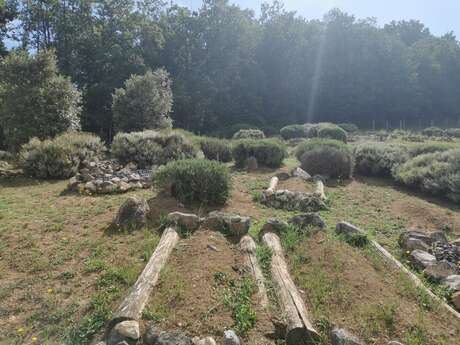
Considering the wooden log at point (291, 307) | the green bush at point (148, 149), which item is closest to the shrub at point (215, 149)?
the green bush at point (148, 149)

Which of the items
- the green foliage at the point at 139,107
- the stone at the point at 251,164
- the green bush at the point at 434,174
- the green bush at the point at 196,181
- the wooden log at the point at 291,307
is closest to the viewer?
the wooden log at the point at 291,307

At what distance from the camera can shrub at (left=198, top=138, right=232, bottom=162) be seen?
10.6 meters

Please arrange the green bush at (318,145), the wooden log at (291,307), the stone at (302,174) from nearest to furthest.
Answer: the wooden log at (291,307)
the stone at (302,174)
the green bush at (318,145)

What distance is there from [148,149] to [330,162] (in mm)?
5002

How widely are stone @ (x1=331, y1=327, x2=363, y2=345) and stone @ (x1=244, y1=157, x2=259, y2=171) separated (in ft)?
23.6

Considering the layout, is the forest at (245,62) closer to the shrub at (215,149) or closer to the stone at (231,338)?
the shrub at (215,149)

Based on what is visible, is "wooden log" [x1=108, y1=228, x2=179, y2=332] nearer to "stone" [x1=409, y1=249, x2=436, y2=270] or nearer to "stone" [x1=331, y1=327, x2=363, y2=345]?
"stone" [x1=331, y1=327, x2=363, y2=345]

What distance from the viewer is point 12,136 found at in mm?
9297

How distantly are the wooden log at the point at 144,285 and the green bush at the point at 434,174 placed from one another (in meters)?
6.25

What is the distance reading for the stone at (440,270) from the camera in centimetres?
339

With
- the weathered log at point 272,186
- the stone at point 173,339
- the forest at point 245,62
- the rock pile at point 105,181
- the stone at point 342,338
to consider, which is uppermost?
the forest at point 245,62

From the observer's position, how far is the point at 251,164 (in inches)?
376

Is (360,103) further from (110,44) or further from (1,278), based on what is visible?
(1,278)

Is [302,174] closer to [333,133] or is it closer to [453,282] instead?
[453,282]
